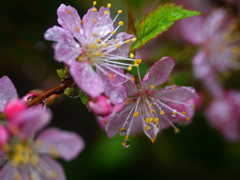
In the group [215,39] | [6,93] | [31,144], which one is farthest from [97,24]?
[215,39]

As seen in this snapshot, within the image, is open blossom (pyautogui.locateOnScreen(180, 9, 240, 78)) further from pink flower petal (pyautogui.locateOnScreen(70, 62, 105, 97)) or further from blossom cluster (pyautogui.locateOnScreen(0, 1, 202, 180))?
pink flower petal (pyautogui.locateOnScreen(70, 62, 105, 97))

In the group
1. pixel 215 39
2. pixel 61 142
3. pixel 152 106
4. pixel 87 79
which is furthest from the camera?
pixel 215 39

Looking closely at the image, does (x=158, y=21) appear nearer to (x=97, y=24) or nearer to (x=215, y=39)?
(x=97, y=24)

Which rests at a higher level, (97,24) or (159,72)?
(97,24)

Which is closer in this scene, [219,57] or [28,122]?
[28,122]

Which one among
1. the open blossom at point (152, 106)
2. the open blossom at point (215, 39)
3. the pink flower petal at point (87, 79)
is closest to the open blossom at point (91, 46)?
the pink flower petal at point (87, 79)

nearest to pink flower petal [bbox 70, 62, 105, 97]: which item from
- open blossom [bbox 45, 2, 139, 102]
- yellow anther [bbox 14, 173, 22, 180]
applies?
open blossom [bbox 45, 2, 139, 102]
